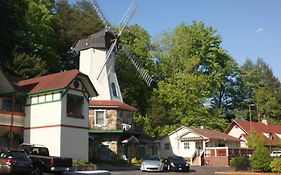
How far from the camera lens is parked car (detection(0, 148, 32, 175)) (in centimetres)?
2195

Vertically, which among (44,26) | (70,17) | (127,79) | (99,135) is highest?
(70,17)

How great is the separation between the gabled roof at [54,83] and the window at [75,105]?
1.37 m

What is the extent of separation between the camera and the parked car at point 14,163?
22.0 metres

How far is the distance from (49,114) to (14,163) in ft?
39.5

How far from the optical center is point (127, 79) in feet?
223

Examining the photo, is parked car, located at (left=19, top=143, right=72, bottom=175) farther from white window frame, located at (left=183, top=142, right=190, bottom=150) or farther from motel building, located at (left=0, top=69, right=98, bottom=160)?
white window frame, located at (left=183, top=142, right=190, bottom=150)

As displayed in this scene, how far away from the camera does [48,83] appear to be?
117ft

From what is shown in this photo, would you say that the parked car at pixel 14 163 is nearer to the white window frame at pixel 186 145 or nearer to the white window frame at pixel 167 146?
the white window frame at pixel 186 145

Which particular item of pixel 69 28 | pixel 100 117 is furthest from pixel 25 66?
pixel 69 28

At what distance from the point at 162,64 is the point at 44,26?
23.3 m

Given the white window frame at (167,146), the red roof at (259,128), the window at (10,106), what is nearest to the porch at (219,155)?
the white window frame at (167,146)

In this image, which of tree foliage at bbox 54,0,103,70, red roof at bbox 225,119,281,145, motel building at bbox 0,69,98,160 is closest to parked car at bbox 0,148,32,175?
motel building at bbox 0,69,98,160

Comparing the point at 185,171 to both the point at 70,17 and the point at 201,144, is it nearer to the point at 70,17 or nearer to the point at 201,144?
the point at 201,144

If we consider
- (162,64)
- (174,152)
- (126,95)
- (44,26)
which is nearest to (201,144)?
(174,152)
